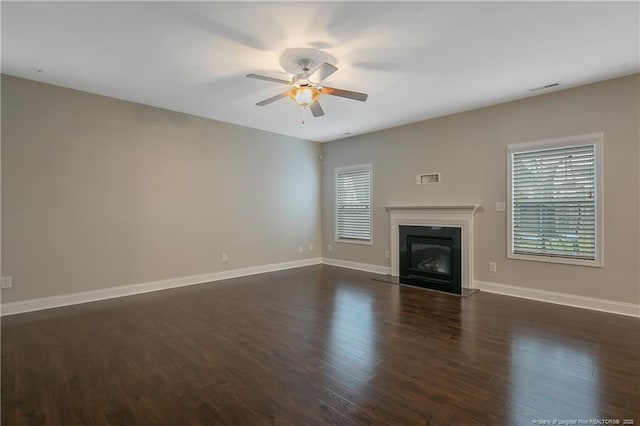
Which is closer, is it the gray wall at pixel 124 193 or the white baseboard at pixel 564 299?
the white baseboard at pixel 564 299

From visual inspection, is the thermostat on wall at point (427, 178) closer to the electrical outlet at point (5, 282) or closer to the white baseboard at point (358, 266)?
the white baseboard at point (358, 266)

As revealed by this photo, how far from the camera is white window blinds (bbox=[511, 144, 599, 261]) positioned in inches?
149

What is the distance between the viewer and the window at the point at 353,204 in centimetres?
627

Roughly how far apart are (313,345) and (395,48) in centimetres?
284

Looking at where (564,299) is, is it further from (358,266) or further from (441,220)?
(358,266)

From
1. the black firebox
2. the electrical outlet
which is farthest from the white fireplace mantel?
the electrical outlet

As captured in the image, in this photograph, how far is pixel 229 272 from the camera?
18.2ft

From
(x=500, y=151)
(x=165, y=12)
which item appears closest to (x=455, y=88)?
(x=500, y=151)

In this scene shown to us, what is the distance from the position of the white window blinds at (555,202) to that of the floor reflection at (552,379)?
5.21 feet

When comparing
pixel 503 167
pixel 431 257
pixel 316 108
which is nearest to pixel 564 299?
pixel 431 257

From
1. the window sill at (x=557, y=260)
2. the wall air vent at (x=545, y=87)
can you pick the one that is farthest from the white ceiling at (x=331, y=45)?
the window sill at (x=557, y=260)

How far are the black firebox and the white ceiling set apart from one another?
209cm

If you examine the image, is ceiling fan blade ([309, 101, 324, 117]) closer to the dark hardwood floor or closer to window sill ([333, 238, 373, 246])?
the dark hardwood floor

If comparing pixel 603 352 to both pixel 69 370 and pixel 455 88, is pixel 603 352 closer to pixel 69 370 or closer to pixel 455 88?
pixel 455 88
